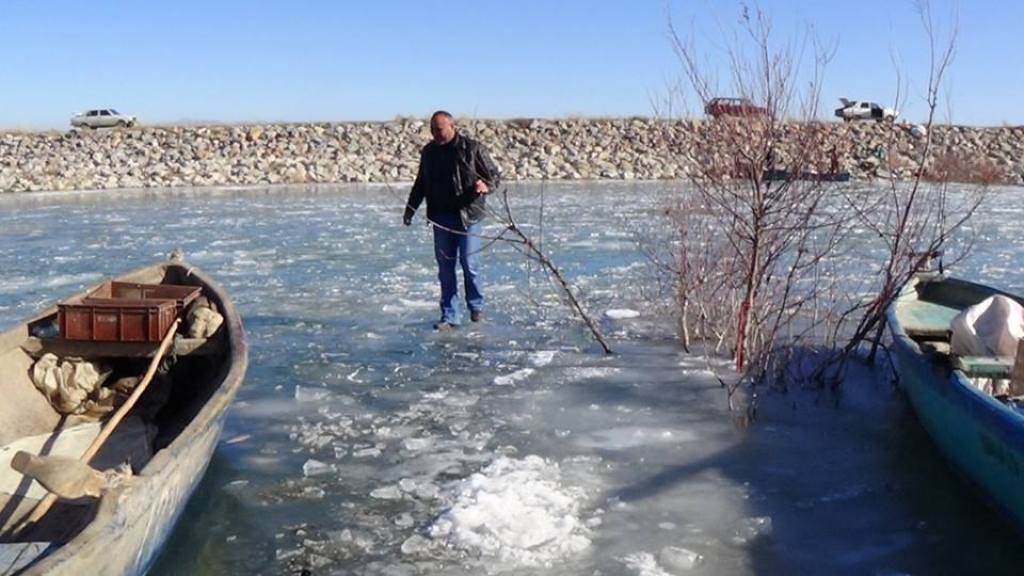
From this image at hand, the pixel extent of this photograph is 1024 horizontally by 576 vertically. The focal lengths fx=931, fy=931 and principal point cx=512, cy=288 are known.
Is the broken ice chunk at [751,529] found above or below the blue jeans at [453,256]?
below

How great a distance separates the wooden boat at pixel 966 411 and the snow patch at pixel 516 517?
179 centimetres

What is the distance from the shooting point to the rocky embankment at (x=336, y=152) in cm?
2908

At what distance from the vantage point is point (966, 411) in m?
4.31

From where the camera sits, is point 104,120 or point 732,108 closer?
point 732,108

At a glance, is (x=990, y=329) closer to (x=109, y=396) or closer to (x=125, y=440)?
(x=125, y=440)

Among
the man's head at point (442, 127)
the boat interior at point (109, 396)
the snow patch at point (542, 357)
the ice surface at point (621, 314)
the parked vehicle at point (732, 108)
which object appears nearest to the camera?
the boat interior at point (109, 396)

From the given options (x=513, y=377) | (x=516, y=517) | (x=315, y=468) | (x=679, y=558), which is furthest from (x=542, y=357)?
(x=679, y=558)

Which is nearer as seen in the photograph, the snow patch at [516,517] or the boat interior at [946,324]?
the snow patch at [516,517]

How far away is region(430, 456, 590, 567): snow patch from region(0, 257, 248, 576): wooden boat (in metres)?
1.19

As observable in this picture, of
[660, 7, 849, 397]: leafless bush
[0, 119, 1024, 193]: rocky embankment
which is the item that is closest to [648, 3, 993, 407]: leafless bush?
[660, 7, 849, 397]: leafless bush

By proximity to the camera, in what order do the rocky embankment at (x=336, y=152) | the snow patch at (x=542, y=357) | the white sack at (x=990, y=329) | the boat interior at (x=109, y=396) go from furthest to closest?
1. the rocky embankment at (x=336, y=152)
2. the snow patch at (x=542, y=357)
3. the white sack at (x=990, y=329)
4. the boat interior at (x=109, y=396)

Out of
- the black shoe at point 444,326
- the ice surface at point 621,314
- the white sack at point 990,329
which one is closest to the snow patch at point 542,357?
the black shoe at point 444,326

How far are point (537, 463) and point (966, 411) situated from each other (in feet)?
7.04

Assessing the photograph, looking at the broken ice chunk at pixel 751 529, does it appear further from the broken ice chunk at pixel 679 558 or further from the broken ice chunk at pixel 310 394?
the broken ice chunk at pixel 310 394
